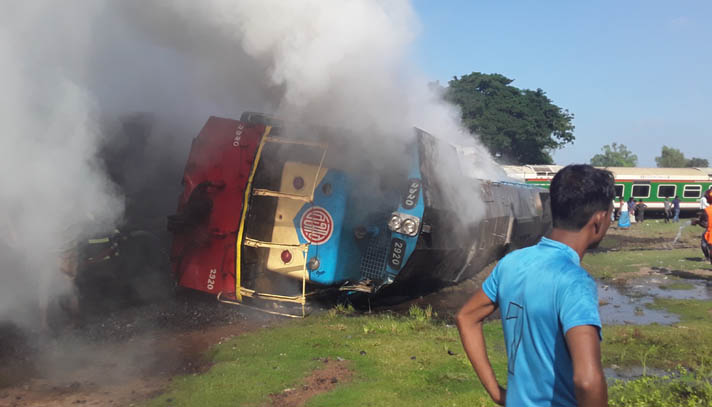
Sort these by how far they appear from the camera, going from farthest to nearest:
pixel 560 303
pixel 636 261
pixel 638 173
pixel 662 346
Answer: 1. pixel 638 173
2. pixel 636 261
3. pixel 662 346
4. pixel 560 303

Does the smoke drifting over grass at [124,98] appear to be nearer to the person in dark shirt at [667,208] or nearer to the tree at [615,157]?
the person in dark shirt at [667,208]

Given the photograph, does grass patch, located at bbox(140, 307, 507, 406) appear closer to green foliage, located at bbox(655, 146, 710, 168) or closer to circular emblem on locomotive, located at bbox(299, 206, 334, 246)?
circular emblem on locomotive, located at bbox(299, 206, 334, 246)

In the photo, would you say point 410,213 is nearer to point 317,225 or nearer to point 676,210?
point 317,225

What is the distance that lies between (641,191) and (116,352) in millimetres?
29038

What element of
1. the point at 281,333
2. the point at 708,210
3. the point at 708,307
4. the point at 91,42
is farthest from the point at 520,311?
the point at 708,210

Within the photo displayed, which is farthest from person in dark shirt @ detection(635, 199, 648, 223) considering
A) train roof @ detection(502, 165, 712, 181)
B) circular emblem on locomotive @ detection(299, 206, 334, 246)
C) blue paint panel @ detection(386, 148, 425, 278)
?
circular emblem on locomotive @ detection(299, 206, 334, 246)

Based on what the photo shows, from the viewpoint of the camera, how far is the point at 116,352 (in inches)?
214

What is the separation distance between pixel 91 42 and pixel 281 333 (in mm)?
3980

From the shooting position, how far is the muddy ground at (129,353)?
4.42m

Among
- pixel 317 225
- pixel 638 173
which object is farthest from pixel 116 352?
pixel 638 173

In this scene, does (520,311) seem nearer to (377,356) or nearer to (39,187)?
(377,356)

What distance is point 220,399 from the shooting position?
426 cm

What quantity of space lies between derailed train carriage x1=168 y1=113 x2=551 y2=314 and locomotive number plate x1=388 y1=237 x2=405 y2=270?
1 centimetres

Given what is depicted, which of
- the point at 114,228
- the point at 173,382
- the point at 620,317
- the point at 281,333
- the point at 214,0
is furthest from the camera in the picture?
the point at 620,317
